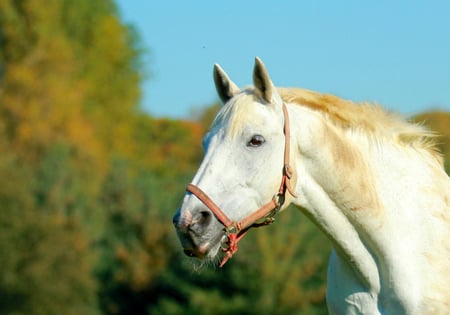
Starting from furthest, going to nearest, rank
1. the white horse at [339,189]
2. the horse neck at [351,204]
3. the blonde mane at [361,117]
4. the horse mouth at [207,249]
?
the blonde mane at [361,117] → the horse neck at [351,204] → the white horse at [339,189] → the horse mouth at [207,249]

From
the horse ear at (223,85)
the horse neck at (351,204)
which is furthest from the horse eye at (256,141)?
the horse ear at (223,85)

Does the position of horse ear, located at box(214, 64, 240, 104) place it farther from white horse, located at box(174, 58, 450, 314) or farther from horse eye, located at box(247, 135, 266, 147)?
horse eye, located at box(247, 135, 266, 147)

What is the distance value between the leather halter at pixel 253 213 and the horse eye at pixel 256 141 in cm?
19

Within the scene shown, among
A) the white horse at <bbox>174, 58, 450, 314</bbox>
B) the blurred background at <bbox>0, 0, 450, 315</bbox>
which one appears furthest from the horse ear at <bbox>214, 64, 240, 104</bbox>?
the blurred background at <bbox>0, 0, 450, 315</bbox>

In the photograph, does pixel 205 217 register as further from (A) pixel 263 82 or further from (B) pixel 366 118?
(B) pixel 366 118

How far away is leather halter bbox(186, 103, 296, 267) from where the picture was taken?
6.46m

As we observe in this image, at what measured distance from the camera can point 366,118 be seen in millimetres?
7281

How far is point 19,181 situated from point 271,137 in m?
50.4

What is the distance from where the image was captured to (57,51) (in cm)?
6731

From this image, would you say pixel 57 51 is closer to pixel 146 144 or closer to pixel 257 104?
pixel 146 144

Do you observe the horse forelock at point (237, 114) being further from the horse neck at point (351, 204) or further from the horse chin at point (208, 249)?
the horse chin at point (208, 249)

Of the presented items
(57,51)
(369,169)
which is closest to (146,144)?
(57,51)

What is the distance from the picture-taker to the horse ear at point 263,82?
667cm

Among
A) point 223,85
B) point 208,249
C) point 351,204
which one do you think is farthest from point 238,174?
point 351,204
